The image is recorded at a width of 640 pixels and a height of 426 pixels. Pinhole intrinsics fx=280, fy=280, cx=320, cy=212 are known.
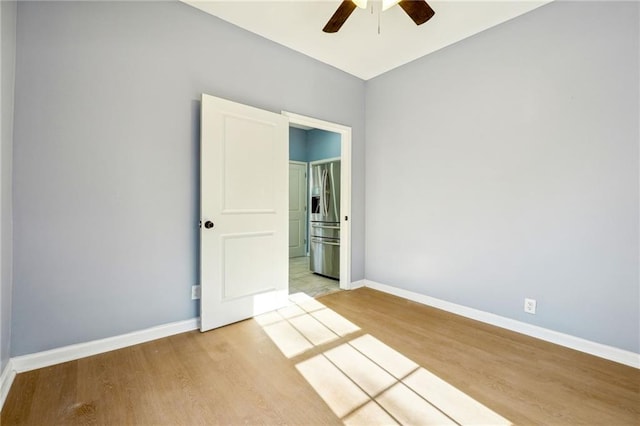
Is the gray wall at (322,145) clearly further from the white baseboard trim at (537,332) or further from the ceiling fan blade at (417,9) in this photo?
the ceiling fan blade at (417,9)

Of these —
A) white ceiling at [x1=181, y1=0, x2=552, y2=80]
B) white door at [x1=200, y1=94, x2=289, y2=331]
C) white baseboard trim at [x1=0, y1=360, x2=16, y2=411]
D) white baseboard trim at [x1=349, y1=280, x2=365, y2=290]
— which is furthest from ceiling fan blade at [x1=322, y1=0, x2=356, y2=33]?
white baseboard trim at [x1=0, y1=360, x2=16, y2=411]

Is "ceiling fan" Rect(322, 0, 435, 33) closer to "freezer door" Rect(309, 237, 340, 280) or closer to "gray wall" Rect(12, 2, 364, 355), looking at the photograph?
"gray wall" Rect(12, 2, 364, 355)

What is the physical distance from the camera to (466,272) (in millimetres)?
2836

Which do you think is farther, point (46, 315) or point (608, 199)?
point (608, 199)

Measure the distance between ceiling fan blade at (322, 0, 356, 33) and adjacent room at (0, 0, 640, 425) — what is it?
0.05 feet

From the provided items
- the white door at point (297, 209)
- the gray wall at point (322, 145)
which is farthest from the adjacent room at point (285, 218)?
the white door at point (297, 209)

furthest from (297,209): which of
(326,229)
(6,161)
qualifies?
(6,161)

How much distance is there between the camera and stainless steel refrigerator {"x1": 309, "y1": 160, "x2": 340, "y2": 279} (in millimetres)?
4016

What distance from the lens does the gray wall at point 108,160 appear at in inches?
71.4

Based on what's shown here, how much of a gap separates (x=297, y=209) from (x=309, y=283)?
2.41 metres

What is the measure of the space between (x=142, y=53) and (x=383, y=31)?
6.97ft

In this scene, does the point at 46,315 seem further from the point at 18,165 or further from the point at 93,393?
the point at 18,165

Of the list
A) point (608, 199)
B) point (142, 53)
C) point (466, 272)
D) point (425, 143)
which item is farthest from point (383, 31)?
point (466, 272)

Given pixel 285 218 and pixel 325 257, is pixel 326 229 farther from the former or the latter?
pixel 285 218
